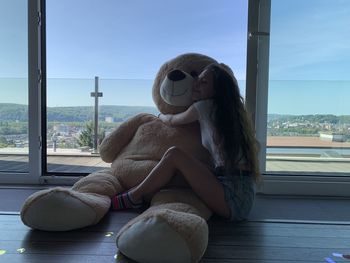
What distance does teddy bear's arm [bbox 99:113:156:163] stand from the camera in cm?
174

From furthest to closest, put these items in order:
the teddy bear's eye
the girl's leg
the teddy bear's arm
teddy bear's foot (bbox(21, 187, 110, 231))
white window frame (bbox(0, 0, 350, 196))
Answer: white window frame (bbox(0, 0, 350, 196)) < the teddy bear's arm < the teddy bear's eye < the girl's leg < teddy bear's foot (bbox(21, 187, 110, 231))

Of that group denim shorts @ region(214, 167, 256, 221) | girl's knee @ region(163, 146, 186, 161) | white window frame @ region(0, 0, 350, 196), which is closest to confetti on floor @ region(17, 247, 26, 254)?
girl's knee @ region(163, 146, 186, 161)

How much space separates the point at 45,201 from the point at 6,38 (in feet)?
4.66

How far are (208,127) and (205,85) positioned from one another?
20cm

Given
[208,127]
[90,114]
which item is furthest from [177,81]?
[90,114]

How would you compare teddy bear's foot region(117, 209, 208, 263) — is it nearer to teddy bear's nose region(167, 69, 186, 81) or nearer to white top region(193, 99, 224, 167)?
white top region(193, 99, 224, 167)

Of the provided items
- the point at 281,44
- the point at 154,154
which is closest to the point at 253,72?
the point at 281,44

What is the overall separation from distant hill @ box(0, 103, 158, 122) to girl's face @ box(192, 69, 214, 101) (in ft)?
2.13

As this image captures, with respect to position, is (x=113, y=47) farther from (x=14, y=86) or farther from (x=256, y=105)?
(x=256, y=105)

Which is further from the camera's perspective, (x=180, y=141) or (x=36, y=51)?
(x=36, y=51)

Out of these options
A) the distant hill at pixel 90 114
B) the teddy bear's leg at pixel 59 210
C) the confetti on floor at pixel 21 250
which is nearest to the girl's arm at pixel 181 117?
the distant hill at pixel 90 114

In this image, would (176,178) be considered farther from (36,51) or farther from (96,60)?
(36,51)

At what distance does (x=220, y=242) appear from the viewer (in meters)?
1.21

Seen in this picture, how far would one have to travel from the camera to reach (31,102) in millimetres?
2104
